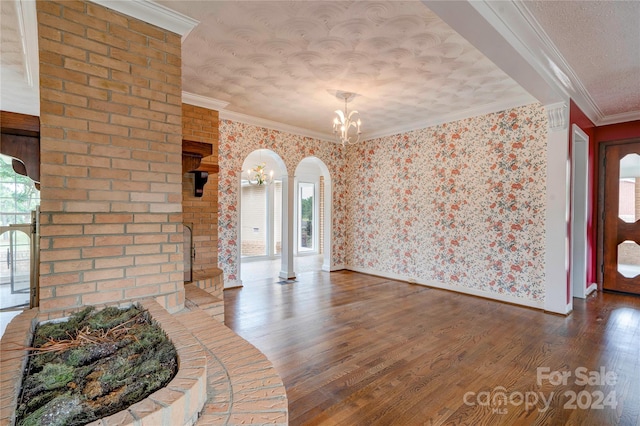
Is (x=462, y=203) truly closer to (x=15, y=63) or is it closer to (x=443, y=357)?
(x=443, y=357)

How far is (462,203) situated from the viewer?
459 cm

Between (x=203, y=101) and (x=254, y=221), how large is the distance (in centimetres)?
507

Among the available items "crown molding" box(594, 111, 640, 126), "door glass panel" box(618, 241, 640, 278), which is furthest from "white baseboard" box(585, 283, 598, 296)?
"crown molding" box(594, 111, 640, 126)

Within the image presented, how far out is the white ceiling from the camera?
7.16 ft

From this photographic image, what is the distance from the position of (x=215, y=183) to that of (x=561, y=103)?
177 inches

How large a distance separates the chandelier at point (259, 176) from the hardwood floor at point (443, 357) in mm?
4043

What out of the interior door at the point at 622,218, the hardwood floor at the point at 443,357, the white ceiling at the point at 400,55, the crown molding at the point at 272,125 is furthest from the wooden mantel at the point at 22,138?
the interior door at the point at 622,218

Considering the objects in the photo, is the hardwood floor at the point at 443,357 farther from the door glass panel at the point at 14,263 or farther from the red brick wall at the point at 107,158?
the door glass panel at the point at 14,263

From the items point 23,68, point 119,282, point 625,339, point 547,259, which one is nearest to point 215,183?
point 23,68

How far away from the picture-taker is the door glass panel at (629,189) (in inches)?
174

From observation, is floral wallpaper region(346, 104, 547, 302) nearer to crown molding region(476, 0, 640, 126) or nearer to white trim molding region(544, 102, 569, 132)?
white trim molding region(544, 102, 569, 132)

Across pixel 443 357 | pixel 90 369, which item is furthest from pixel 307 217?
pixel 90 369

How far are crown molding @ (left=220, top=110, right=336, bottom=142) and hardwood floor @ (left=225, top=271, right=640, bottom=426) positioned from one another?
9.03ft

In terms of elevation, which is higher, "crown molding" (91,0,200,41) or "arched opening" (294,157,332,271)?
"crown molding" (91,0,200,41)
